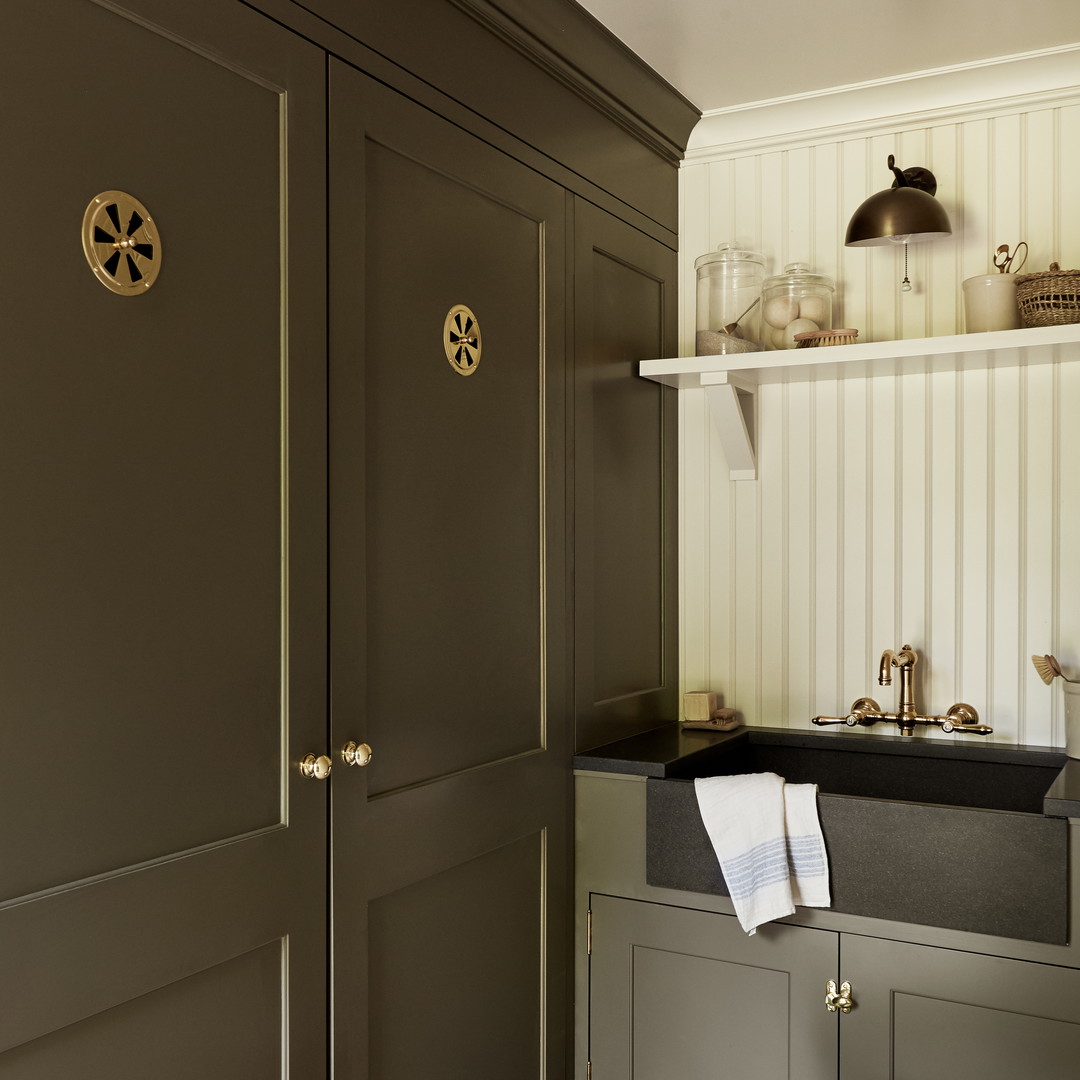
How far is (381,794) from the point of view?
1.64m

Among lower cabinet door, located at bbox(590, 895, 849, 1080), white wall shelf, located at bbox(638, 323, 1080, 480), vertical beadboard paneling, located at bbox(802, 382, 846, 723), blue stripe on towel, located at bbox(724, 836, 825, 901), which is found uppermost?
white wall shelf, located at bbox(638, 323, 1080, 480)

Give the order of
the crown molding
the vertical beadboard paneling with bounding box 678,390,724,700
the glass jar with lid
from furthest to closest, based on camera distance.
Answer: the vertical beadboard paneling with bounding box 678,390,724,700, the glass jar with lid, the crown molding

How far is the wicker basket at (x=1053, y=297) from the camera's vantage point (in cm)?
209

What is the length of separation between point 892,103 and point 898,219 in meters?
0.43

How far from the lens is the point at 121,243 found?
4.01 feet

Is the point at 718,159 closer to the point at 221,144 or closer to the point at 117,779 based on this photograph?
the point at 221,144

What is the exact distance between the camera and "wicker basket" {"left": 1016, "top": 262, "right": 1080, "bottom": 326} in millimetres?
2094

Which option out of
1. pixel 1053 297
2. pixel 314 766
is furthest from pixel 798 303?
pixel 314 766

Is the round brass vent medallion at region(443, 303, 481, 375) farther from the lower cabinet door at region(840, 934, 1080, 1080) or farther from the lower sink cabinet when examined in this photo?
the lower cabinet door at region(840, 934, 1080, 1080)

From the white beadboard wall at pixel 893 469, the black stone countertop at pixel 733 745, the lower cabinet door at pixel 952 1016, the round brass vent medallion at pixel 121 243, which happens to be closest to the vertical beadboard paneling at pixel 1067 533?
the white beadboard wall at pixel 893 469

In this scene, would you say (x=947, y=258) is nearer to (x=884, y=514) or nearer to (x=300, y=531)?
(x=884, y=514)

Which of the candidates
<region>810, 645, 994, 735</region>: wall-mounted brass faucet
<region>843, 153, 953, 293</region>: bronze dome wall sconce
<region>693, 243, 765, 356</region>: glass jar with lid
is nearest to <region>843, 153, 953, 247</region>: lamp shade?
<region>843, 153, 953, 293</region>: bronze dome wall sconce

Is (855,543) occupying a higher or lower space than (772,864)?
higher

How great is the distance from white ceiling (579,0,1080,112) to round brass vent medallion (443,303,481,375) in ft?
2.19
